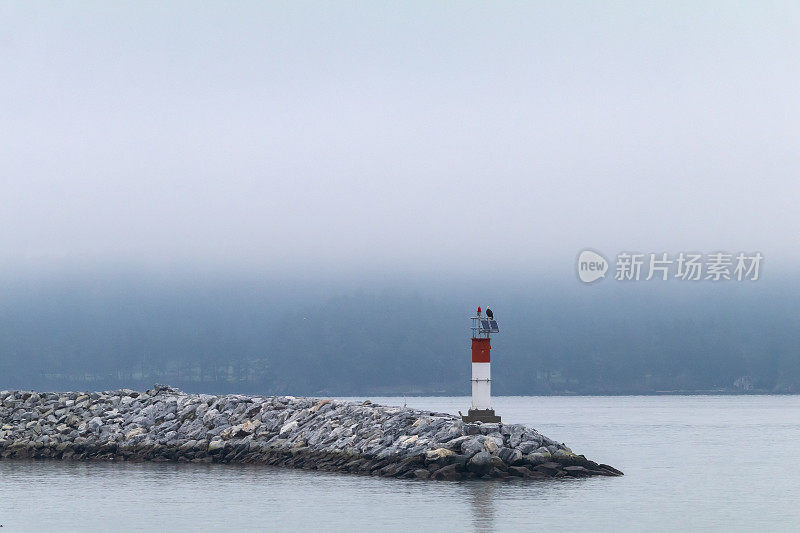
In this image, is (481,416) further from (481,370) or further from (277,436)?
(277,436)

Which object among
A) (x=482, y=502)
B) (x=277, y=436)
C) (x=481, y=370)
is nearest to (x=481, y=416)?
(x=481, y=370)

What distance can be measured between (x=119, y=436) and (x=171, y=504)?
11315 millimetres

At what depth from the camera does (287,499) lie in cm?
2728

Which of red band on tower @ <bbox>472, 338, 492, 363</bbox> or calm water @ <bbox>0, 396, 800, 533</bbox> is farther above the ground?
red band on tower @ <bbox>472, 338, 492, 363</bbox>

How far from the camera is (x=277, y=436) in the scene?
1391 inches

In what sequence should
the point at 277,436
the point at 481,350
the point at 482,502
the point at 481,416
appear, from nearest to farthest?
the point at 482,502, the point at 481,350, the point at 481,416, the point at 277,436

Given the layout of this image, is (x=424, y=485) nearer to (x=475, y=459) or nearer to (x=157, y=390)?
(x=475, y=459)

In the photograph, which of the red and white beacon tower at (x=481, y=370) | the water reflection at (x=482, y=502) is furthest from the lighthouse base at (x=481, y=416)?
the water reflection at (x=482, y=502)

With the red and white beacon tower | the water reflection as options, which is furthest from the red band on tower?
the water reflection

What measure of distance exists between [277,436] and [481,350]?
7859mm

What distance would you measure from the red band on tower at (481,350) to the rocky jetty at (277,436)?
1832 millimetres

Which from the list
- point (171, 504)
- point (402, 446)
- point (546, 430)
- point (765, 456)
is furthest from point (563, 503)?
point (546, 430)

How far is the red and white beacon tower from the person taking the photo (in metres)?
31.0

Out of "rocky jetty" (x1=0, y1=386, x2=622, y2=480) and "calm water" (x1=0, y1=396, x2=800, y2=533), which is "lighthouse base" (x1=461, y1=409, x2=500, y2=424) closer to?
"rocky jetty" (x1=0, y1=386, x2=622, y2=480)
